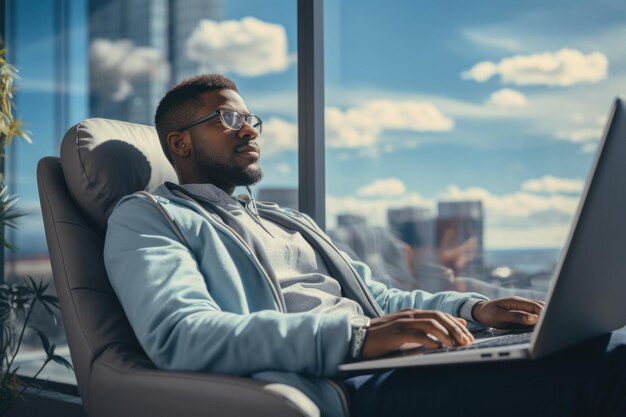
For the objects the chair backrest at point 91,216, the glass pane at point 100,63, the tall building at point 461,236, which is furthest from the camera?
the glass pane at point 100,63

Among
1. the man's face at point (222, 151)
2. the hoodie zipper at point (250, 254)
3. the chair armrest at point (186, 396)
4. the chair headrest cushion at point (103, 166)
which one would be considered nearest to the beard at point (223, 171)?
the man's face at point (222, 151)

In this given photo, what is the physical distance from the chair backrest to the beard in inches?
3.3

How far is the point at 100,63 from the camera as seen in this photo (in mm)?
2865

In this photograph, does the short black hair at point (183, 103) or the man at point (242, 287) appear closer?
the man at point (242, 287)

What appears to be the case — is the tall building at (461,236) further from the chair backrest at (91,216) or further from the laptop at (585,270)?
the laptop at (585,270)

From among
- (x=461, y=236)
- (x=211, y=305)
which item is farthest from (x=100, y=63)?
(x=211, y=305)

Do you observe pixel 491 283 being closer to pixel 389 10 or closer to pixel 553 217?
pixel 553 217

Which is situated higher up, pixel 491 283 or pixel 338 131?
pixel 338 131

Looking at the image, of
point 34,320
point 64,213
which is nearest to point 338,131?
point 64,213

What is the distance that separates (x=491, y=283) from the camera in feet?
6.79

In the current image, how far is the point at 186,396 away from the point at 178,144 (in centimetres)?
80

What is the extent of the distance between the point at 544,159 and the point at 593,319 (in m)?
1.06

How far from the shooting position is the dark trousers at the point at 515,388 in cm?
94

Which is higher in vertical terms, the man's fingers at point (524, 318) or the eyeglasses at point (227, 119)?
the eyeglasses at point (227, 119)
